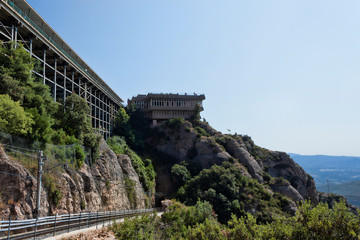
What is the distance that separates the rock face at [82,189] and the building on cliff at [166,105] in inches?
1342

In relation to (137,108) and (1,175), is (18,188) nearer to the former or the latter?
(1,175)

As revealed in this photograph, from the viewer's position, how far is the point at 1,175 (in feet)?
63.5

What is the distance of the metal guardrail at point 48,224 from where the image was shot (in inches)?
611

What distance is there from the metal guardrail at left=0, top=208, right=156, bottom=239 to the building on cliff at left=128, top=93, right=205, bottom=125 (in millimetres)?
49450

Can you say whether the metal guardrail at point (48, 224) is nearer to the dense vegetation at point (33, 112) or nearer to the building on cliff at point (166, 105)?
the dense vegetation at point (33, 112)

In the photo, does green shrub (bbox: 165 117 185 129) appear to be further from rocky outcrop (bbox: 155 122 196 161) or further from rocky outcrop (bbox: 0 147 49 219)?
rocky outcrop (bbox: 0 147 49 219)

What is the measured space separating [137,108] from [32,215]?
64.9 meters

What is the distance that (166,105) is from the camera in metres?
83.1

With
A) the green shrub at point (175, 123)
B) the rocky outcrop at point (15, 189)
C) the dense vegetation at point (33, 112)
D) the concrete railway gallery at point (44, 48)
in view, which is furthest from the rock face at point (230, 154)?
the rocky outcrop at point (15, 189)

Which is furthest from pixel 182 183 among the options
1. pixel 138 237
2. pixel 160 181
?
pixel 138 237

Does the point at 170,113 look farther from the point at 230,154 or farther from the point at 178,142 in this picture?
the point at 230,154

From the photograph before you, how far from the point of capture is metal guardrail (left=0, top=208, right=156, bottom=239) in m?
15.5

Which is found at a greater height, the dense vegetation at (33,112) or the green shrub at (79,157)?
the dense vegetation at (33,112)

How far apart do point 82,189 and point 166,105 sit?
55.3 meters
